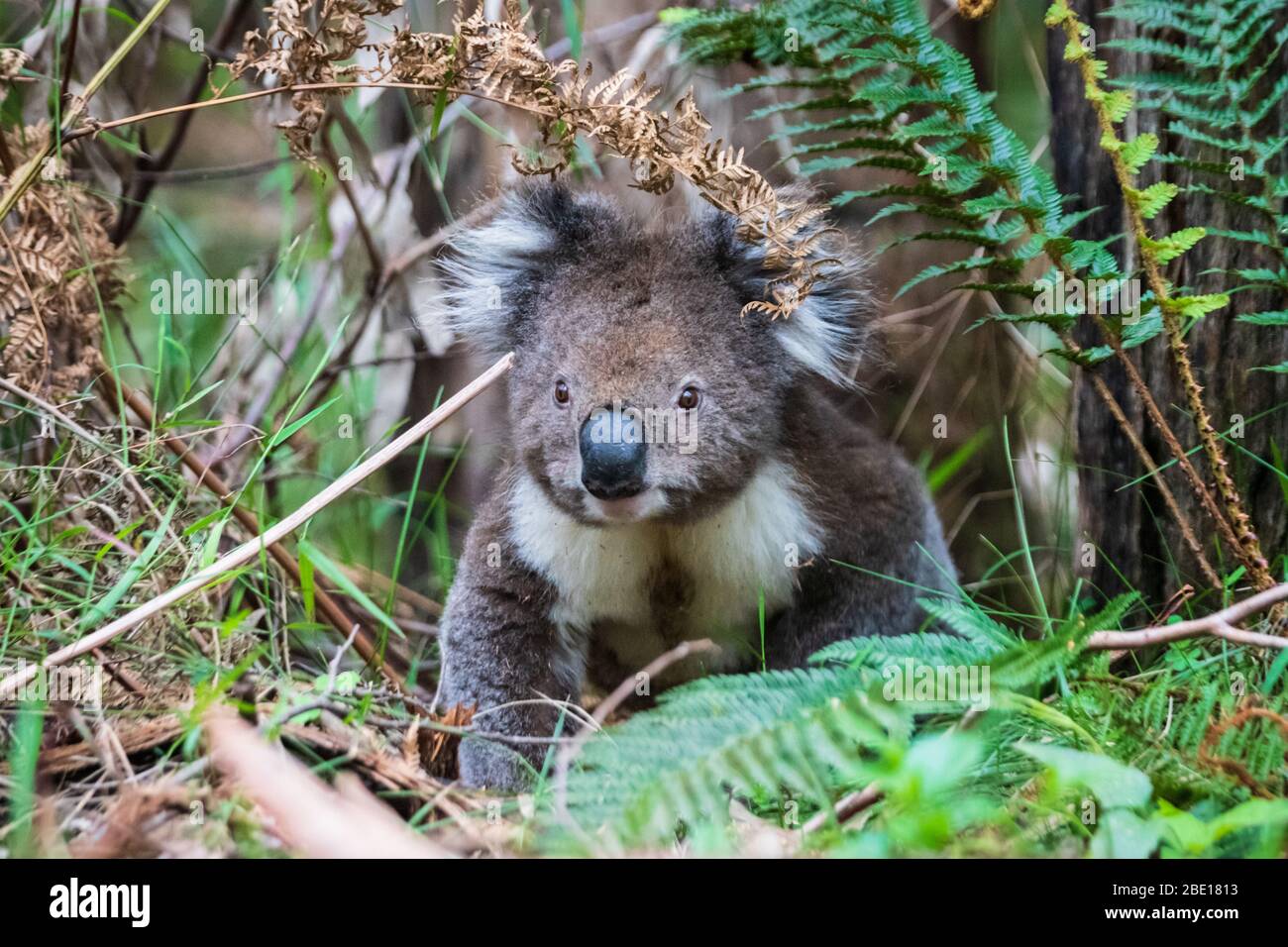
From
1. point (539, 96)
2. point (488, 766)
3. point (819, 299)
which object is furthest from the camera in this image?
point (819, 299)

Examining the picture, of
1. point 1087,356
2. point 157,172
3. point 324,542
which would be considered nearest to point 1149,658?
point 1087,356

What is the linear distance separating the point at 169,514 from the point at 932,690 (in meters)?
2.34

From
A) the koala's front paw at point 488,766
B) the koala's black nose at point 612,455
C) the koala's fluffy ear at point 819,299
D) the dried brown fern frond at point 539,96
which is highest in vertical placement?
the dried brown fern frond at point 539,96

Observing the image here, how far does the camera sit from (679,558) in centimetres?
413

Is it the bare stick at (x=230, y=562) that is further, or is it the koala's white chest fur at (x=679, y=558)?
the koala's white chest fur at (x=679, y=558)

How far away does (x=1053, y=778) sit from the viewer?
7.81 feet

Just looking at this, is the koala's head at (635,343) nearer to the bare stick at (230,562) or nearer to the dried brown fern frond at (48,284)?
the bare stick at (230,562)

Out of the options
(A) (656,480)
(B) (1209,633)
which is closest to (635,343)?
(A) (656,480)

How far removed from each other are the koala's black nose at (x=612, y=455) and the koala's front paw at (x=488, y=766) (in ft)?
3.40

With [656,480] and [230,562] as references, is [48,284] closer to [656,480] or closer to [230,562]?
[230,562]

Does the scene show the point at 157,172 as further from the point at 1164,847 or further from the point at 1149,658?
the point at 1164,847

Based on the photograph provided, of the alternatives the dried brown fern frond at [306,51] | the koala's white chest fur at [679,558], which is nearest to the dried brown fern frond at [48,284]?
the dried brown fern frond at [306,51]

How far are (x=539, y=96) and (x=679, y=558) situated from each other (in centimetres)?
159

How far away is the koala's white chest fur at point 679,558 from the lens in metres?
4.07
